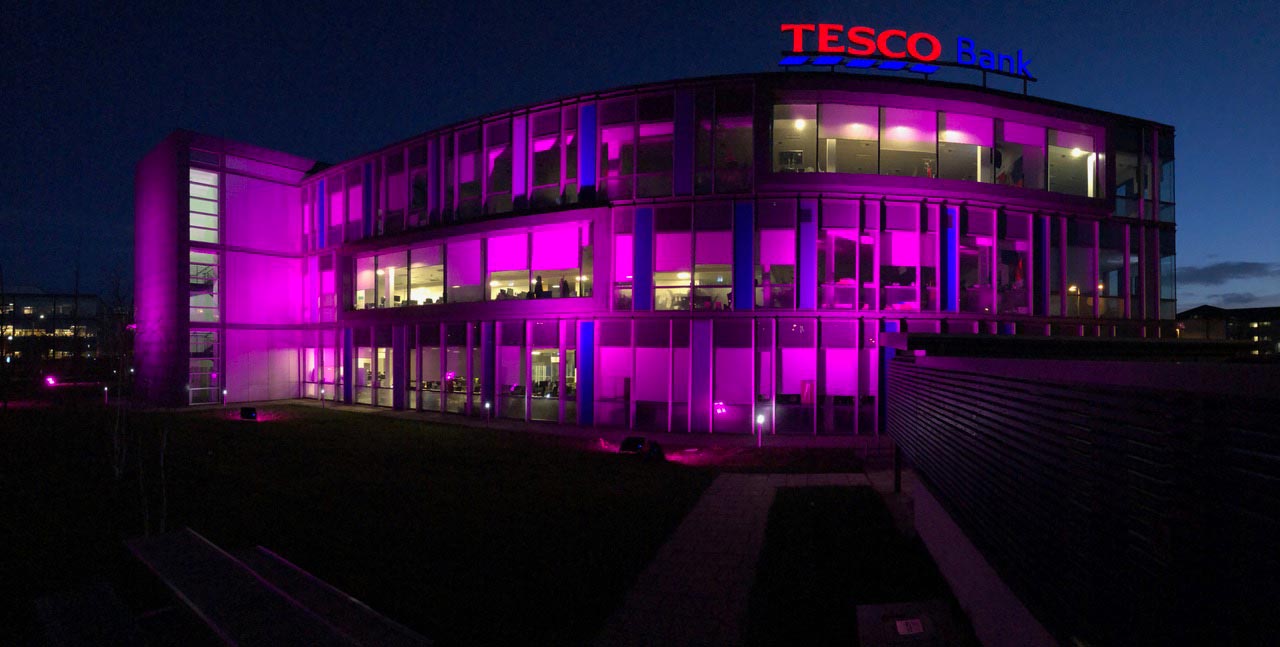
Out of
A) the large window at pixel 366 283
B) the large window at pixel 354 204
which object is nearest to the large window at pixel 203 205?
the large window at pixel 354 204

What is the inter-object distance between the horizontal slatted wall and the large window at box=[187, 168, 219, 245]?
32.6 meters

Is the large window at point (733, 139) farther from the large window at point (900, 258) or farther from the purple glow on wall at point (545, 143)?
the purple glow on wall at point (545, 143)

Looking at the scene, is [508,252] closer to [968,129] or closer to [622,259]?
[622,259]

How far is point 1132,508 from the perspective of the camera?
306 cm

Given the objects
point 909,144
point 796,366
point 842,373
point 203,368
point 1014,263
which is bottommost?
point 203,368

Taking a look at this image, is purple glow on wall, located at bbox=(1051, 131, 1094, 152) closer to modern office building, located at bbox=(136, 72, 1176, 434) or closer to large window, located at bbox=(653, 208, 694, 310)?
modern office building, located at bbox=(136, 72, 1176, 434)

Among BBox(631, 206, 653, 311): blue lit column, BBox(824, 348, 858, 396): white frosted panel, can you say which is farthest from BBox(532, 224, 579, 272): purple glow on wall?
BBox(824, 348, 858, 396): white frosted panel

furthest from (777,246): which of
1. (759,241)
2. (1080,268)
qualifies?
(1080,268)

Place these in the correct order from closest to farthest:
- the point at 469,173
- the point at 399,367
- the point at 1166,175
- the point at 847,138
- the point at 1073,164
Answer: the point at 847,138
the point at 1073,164
the point at 1166,175
the point at 469,173
the point at 399,367

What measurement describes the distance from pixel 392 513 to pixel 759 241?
44.5ft

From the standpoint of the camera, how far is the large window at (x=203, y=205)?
27578mm

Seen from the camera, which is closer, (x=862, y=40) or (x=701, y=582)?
(x=701, y=582)

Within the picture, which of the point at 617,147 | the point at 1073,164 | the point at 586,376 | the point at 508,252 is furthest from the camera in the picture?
the point at 508,252

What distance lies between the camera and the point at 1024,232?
67.6 feet
